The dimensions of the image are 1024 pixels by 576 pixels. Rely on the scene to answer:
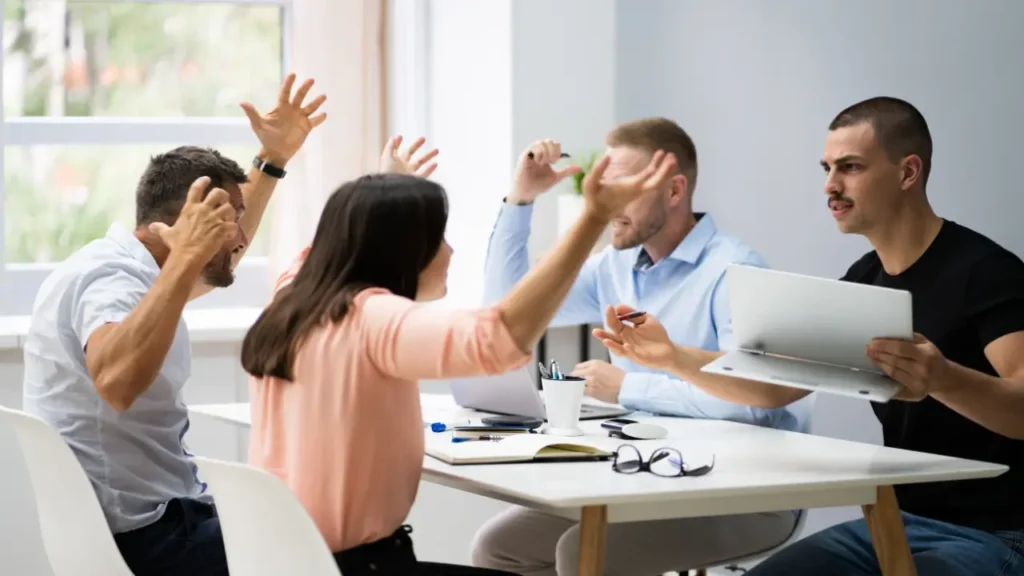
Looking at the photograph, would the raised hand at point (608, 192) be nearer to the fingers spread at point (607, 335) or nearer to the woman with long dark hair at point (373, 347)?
the woman with long dark hair at point (373, 347)

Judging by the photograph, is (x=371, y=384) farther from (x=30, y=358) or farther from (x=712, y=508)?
(x=30, y=358)

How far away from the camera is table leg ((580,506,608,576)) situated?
2.10 m

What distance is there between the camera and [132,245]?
9.01 feet

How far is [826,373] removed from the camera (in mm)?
2424

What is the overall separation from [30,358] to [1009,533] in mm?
1895

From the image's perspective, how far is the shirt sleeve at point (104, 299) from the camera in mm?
2523

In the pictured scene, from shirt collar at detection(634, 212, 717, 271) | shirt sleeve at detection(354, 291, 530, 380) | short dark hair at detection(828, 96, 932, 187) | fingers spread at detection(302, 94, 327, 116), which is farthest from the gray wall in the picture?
shirt sleeve at detection(354, 291, 530, 380)

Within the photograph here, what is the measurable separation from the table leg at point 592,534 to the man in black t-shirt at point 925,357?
597 millimetres

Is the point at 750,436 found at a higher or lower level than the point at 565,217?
lower

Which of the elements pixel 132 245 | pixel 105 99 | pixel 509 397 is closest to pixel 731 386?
pixel 509 397

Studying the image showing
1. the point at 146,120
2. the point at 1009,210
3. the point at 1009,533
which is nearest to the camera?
the point at 1009,533

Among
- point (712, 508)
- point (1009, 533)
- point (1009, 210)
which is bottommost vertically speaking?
point (1009, 533)

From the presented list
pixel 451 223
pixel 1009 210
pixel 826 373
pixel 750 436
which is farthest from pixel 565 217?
pixel 826 373

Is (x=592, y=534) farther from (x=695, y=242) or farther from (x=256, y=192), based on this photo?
(x=256, y=192)
